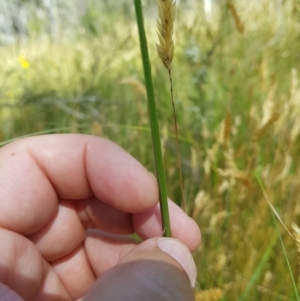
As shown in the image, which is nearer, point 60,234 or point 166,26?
point 166,26

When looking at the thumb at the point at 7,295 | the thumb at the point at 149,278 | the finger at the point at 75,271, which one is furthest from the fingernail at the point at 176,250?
the finger at the point at 75,271

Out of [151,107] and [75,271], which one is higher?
[151,107]

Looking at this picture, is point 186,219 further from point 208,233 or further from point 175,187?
point 175,187

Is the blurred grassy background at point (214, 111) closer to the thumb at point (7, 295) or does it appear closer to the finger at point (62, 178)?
the finger at point (62, 178)

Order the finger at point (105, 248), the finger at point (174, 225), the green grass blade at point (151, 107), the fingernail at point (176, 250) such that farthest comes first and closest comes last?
the finger at point (105, 248), the finger at point (174, 225), the fingernail at point (176, 250), the green grass blade at point (151, 107)

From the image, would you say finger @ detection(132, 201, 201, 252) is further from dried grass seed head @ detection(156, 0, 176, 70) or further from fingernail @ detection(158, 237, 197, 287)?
dried grass seed head @ detection(156, 0, 176, 70)

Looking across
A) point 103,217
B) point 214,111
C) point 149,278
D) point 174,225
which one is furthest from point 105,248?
point 214,111

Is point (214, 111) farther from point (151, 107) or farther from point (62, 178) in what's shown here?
point (151, 107)
